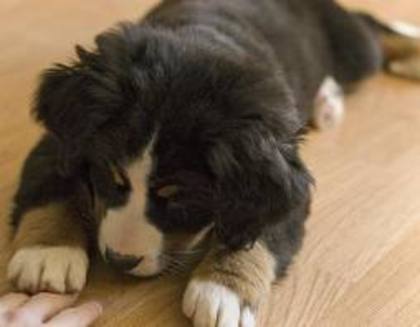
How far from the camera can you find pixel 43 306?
1.66m

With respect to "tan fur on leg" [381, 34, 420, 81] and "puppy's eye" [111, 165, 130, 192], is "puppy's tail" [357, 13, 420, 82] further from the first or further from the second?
"puppy's eye" [111, 165, 130, 192]

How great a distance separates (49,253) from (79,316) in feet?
0.49

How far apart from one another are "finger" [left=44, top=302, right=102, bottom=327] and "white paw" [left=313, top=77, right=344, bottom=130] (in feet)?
4.29

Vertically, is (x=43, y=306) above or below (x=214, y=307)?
above

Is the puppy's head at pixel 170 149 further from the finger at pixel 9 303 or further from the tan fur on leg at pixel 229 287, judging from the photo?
the finger at pixel 9 303

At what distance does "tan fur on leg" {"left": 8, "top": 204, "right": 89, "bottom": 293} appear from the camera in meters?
1.71

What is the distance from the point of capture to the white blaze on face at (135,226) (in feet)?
5.24

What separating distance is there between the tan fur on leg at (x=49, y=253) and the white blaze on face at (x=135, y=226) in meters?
0.11

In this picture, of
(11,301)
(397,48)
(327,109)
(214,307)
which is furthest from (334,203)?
(397,48)

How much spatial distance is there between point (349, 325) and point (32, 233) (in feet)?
2.32

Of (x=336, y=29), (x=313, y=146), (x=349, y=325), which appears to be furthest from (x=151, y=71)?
(x=336, y=29)

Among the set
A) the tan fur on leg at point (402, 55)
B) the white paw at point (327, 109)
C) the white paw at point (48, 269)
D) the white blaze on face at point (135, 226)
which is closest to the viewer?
the white blaze on face at point (135, 226)

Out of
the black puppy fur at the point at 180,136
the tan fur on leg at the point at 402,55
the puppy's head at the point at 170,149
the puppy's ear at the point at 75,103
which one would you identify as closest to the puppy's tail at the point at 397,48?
the tan fur on leg at the point at 402,55

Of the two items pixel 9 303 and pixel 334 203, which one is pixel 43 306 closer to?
pixel 9 303
